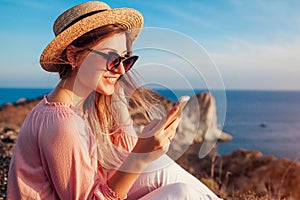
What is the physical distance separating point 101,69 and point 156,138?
16.4 inches

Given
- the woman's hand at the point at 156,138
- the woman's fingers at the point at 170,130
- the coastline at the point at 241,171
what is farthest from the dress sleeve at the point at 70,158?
the coastline at the point at 241,171

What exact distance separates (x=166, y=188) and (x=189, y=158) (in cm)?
757

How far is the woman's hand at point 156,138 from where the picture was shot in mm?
1759

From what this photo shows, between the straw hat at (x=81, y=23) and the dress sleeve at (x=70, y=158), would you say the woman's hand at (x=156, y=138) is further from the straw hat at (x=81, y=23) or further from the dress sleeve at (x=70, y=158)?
the straw hat at (x=81, y=23)

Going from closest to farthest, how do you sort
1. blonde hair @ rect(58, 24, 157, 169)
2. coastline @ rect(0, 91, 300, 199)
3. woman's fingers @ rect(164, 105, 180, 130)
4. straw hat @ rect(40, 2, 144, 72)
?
woman's fingers @ rect(164, 105, 180, 130)
straw hat @ rect(40, 2, 144, 72)
blonde hair @ rect(58, 24, 157, 169)
coastline @ rect(0, 91, 300, 199)

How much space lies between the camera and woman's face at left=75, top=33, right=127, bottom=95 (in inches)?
76.6

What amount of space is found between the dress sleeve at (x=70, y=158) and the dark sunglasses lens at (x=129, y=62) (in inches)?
13.3

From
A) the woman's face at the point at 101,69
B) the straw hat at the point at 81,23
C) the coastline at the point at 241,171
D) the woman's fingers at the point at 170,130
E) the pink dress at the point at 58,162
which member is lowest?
the coastline at the point at 241,171

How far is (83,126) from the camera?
1861mm

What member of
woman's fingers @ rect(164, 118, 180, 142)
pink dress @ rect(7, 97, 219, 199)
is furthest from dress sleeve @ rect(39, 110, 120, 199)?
woman's fingers @ rect(164, 118, 180, 142)

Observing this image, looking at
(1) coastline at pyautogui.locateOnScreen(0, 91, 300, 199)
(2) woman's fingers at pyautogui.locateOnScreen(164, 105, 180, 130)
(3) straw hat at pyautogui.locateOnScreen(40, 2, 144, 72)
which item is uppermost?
(3) straw hat at pyautogui.locateOnScreen(40, 2, 144, 72)

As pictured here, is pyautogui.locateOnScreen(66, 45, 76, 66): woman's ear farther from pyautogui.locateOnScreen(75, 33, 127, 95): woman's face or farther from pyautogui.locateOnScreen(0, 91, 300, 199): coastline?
pyautogui.locateOnScreen(0, 91, 300, 199): coastline

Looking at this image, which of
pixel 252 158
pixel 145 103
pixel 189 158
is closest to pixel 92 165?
pixel 145 103

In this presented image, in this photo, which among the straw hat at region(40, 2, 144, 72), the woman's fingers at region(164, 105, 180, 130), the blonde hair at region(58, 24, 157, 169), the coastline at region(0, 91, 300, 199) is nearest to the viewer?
the woman's fingers at region(164, 105, 180, 130)
